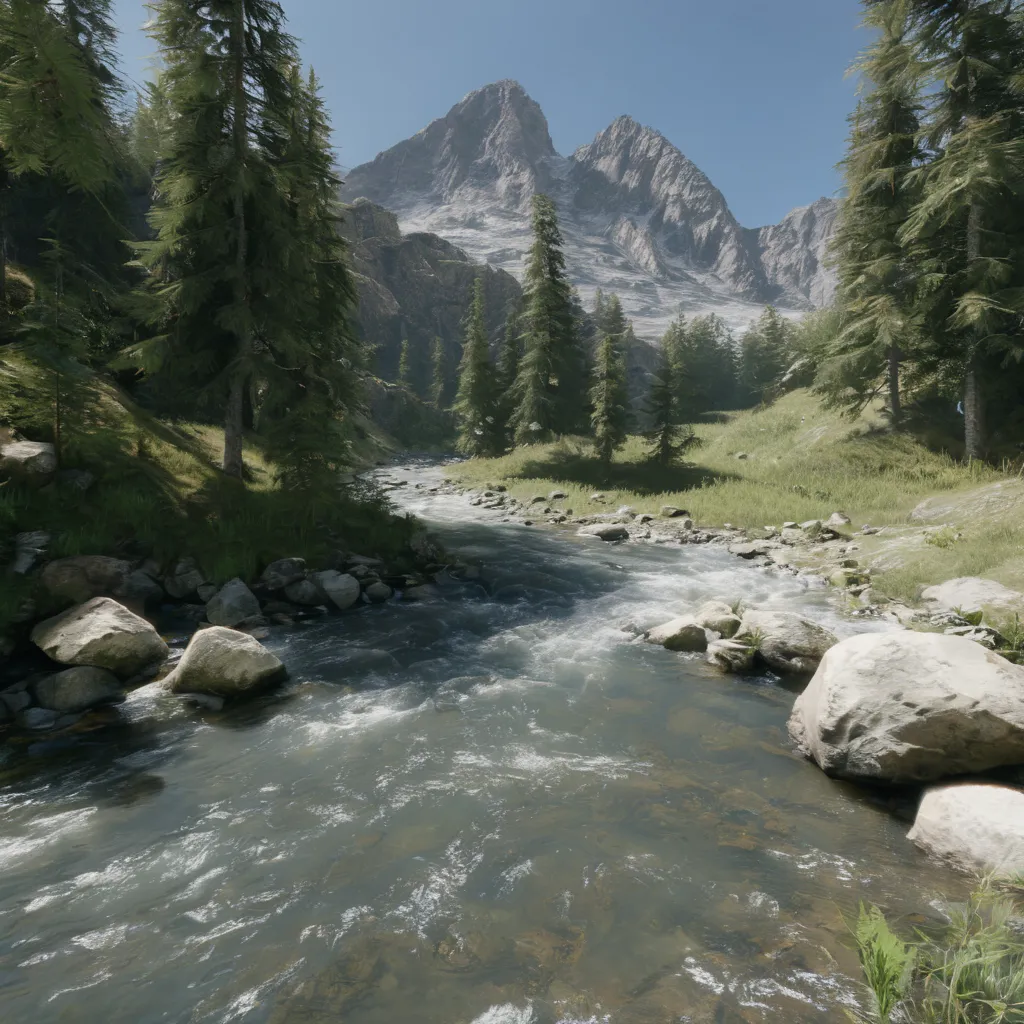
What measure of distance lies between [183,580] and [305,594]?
2.31m

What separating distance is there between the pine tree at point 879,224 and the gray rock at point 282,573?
74.1ft

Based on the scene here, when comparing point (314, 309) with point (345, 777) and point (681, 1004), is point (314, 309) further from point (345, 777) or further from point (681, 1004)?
point (681, 1004)

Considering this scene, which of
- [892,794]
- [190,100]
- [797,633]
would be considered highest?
[190,100]

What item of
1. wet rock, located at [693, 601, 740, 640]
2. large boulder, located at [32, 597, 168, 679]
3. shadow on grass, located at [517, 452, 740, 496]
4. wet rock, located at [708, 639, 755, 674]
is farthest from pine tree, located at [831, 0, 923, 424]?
large boulder, located at [32, 597, 168, 679]

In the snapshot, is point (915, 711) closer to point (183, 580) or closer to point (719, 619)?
point (719, 619)

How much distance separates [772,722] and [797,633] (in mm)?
2173

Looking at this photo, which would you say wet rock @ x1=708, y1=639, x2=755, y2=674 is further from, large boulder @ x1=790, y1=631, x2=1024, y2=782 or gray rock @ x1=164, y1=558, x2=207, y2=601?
gray rock @ x1=164, y1=558, x2=207, y2=601

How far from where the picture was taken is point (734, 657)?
836 cm

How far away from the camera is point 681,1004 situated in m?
3.32

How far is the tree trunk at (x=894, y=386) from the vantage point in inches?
915

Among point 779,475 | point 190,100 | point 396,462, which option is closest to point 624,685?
point 190,100

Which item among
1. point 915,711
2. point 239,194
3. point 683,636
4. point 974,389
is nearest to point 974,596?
point 683,636

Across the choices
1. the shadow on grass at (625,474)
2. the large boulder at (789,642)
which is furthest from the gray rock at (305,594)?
the shadow on grass at (625,474)

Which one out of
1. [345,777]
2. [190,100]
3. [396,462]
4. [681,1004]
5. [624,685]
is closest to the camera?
[681,1004]
